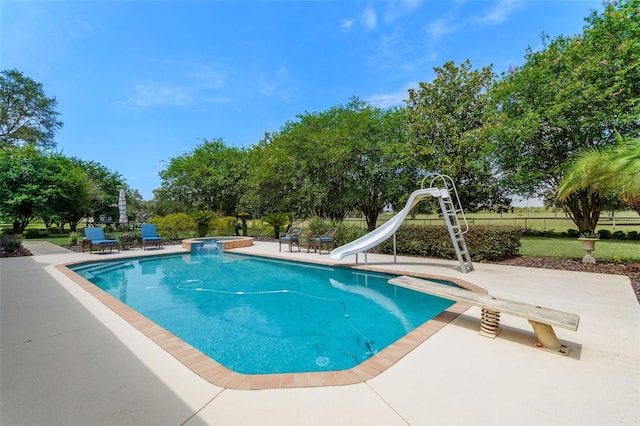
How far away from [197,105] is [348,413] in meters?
19.3

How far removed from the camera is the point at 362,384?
2.36m

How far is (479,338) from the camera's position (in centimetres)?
329

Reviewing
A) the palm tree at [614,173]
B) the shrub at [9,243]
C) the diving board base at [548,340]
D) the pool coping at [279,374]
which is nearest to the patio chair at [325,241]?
the pool coping at [279,374]

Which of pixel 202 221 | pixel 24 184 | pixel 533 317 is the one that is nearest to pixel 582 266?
pixel 533 317

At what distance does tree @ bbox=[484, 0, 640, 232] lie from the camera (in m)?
9.21

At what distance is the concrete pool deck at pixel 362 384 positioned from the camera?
1.97 metres

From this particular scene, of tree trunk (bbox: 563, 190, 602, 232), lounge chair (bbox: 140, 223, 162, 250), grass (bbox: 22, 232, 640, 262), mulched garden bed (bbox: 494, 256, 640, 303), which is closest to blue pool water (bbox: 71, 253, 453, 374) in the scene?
lounge chair (bbox: 140, 223, 162, 250)

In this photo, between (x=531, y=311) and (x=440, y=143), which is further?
(x=440, y=143)

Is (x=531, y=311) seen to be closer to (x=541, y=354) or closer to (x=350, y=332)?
(x=541, y=354)

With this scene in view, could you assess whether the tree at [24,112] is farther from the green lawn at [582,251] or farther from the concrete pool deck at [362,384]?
the green lawn at [582,251]

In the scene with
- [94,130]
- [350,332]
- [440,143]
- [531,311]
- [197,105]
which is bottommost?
[350,332]

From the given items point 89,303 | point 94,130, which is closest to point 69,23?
point 89,303

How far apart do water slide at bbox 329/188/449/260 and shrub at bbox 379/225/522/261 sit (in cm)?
197

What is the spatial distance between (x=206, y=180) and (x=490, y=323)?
22.7 meters
